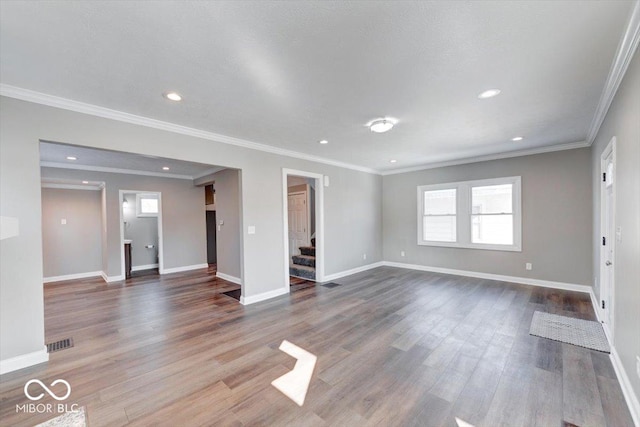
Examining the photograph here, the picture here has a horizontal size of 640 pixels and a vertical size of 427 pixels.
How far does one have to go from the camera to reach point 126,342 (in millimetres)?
3086

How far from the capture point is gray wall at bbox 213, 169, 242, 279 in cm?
580

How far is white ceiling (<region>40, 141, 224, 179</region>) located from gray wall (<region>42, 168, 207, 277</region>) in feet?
0.48

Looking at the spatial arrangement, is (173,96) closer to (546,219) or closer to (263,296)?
(263,296)

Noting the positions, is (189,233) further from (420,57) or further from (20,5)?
(420,57)

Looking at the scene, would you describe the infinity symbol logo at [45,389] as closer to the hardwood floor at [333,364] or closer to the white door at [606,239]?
the hardwood floor at [333,364]

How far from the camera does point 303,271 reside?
20.5ft

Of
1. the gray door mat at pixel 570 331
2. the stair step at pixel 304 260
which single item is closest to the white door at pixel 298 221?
the stair step at pixel 304 260

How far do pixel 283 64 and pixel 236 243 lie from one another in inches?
175

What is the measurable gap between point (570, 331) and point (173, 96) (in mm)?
5323

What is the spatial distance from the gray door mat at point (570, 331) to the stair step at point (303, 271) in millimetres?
3962

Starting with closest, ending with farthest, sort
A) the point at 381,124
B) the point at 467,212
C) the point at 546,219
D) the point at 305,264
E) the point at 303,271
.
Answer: the point at 381,124, the point at 546,219, the point at 467,212, the point at 303,271, the point at 305,264

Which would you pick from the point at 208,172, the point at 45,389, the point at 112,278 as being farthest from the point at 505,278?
the point at 112,278

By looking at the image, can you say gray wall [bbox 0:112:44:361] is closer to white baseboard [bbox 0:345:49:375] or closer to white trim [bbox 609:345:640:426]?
white baseboard [bbox 0:345:49:375]

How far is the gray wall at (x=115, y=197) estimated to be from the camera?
253cm
